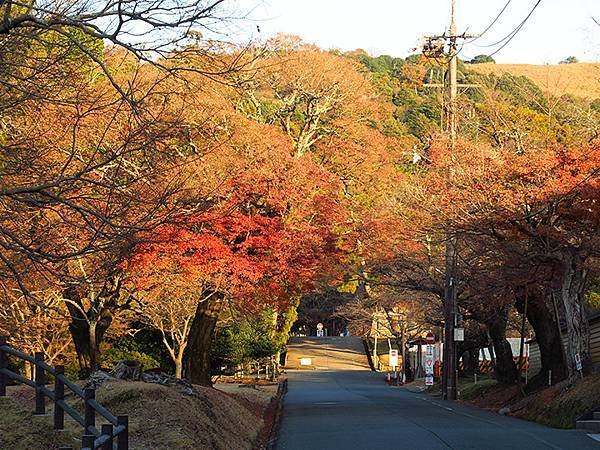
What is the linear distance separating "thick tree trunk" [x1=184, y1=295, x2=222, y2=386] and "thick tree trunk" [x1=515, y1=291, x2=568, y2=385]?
11.2 meters

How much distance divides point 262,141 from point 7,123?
43.0 feet

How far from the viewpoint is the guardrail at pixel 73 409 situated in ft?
28.1

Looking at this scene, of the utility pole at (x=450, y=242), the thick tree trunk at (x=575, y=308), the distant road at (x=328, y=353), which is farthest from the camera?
the distant road at (x=328, y=353)

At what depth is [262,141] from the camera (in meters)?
27.2

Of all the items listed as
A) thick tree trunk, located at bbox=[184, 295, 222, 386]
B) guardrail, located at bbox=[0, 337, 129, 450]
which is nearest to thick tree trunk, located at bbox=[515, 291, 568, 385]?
thick tree trunk, located at bbox=[184, 295, 222, 386]

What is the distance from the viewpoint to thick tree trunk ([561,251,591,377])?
25.9 meters

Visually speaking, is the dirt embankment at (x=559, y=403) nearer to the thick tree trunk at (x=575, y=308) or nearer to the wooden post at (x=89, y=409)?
the thick tree trunk at (x=575, y=308)

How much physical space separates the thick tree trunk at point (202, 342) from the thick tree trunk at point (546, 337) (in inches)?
441

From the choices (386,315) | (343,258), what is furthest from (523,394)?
(386,315)

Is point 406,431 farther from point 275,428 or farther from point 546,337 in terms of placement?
point 546,337

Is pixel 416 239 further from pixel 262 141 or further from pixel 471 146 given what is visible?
pixel 262 141

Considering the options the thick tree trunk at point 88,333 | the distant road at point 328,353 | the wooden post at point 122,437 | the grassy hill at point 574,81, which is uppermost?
the grassy hill at point 574,81

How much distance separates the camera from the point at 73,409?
13.2 metres

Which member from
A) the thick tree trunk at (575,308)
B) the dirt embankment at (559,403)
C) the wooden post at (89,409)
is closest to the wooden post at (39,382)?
the wooden post at (89,409)
